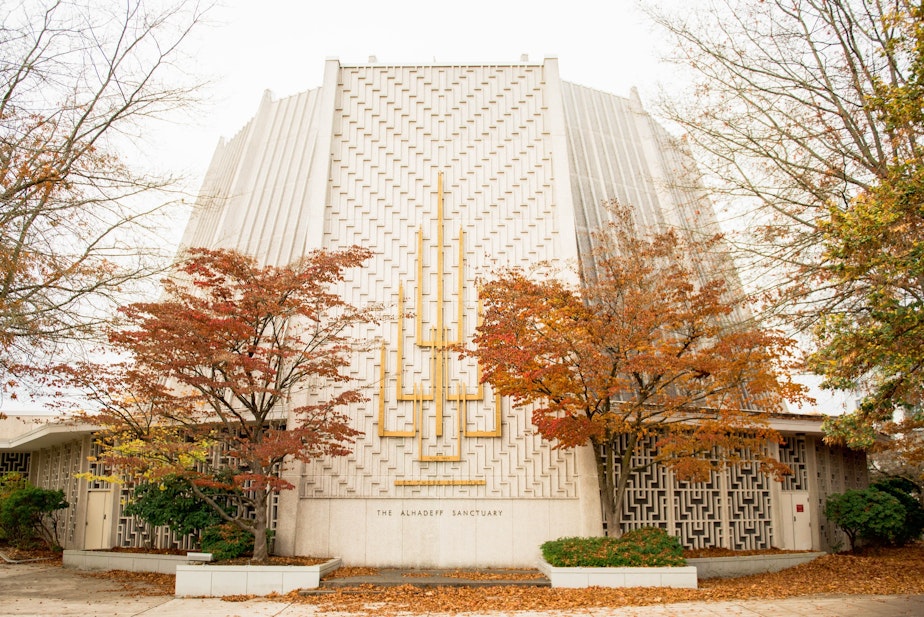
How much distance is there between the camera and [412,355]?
54.6 ft

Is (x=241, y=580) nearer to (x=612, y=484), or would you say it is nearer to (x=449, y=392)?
(x=449, y=392)

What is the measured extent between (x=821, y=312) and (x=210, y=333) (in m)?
9.54

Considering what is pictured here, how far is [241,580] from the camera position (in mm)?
12766

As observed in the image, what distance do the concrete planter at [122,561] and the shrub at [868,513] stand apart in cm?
1425

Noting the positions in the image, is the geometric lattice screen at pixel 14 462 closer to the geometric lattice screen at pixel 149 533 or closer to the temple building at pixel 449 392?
the temple building at pixel 449 392

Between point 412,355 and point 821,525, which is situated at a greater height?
point 412,355

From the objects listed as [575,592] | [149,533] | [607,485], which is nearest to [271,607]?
[575,592]

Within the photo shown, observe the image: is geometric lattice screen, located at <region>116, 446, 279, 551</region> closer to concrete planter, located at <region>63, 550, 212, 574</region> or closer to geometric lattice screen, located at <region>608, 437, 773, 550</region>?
concrete planter, located at <region>63, 550, 212, 574</region>

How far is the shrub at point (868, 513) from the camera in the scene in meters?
16.9

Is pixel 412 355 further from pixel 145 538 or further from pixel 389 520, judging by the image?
pixel 145 538

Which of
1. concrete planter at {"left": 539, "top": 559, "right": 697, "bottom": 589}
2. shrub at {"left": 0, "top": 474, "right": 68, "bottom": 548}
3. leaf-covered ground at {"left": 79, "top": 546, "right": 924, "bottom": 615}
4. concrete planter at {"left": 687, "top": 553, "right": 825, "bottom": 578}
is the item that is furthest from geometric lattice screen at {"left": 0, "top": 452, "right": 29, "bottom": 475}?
concrete planter at {"left": 687, "top": 553, "right": 825, "bottom": 578}

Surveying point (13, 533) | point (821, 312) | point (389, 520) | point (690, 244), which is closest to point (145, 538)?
point (13, 533)

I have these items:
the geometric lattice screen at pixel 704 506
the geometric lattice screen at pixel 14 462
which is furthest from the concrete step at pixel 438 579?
the geometric lattice screen at pixel 14 462

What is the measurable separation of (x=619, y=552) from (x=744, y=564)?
12.5 feet
